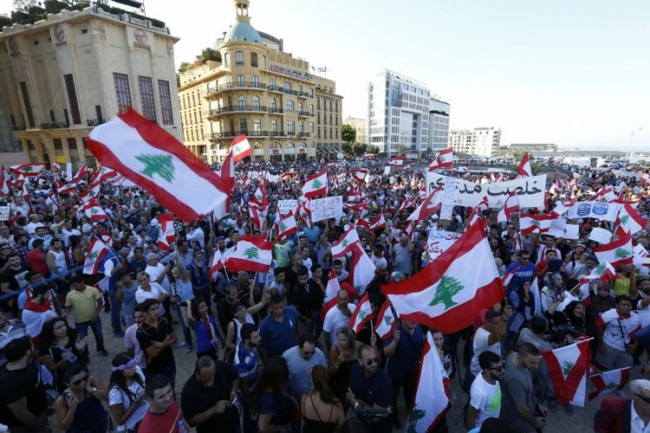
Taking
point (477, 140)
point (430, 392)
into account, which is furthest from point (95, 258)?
point (477, 140)

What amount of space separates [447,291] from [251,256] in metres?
3.16

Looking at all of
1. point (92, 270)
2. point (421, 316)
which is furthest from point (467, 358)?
point (92, 270)

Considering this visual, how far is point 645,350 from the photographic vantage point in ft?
13.8

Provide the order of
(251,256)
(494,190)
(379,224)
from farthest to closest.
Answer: (494,190) → (379,224) → (251,256)

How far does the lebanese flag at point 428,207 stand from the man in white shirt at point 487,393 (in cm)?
563

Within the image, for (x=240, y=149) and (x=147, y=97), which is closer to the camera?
(x=240, y=149)

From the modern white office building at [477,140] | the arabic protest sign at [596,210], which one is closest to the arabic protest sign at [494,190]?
the arabic protest sign at [596,210]

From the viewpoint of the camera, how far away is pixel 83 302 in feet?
16.3

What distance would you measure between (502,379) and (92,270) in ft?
22.6

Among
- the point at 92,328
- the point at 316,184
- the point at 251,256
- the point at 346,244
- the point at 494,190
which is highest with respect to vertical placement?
the point at 316,184

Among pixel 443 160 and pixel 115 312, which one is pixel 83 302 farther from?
pixel 443 160

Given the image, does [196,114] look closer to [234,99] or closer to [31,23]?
[234,99]

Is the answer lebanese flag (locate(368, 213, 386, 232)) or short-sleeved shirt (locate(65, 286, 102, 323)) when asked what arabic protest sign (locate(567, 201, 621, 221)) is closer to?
lebanese flag (locate(368, 213, 386, 232))

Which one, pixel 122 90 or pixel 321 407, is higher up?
pixel 122 90
